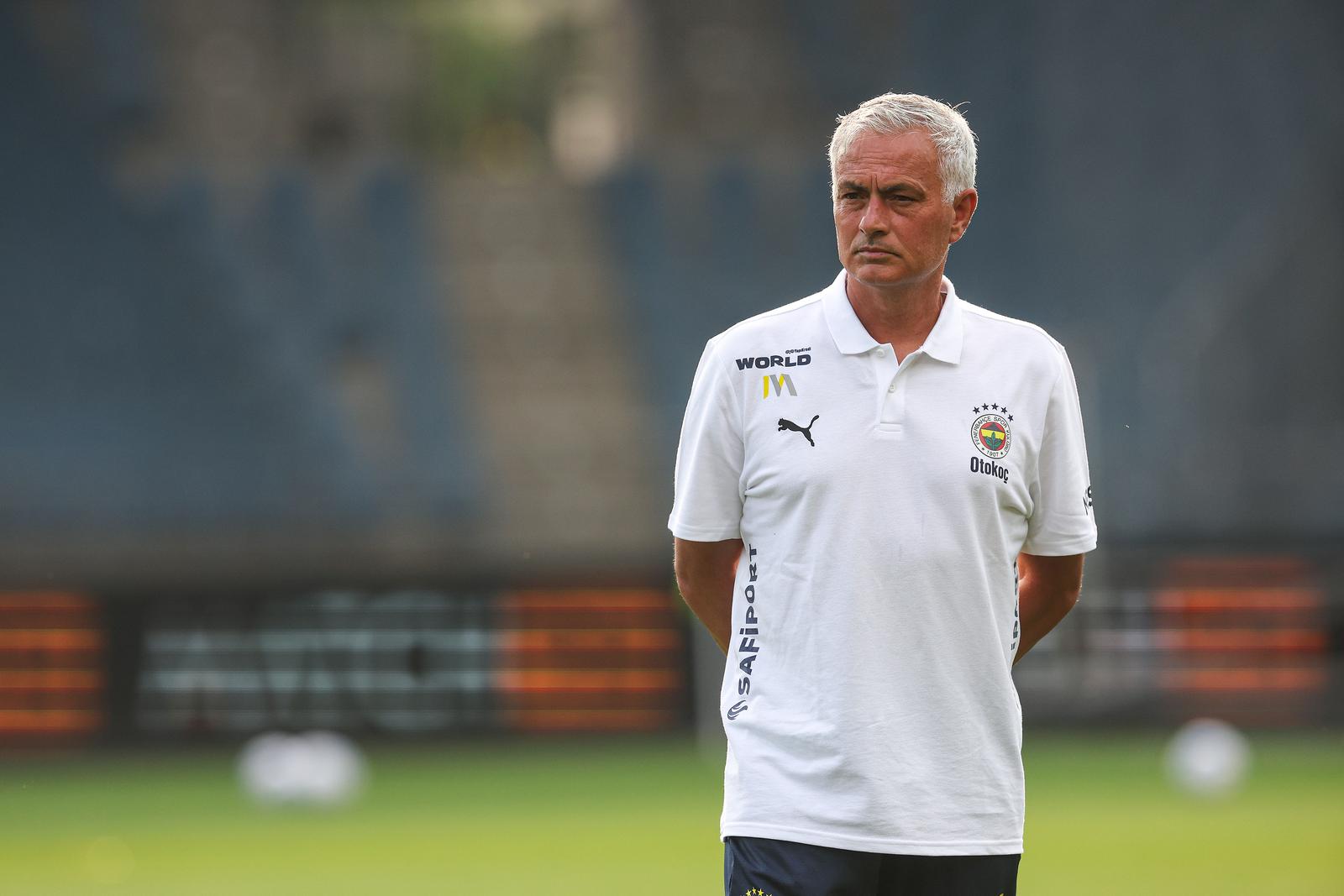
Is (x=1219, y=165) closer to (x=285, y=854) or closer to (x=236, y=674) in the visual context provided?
(x=236, y=674)

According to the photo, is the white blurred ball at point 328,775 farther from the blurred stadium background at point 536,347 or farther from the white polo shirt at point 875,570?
the white polo shirt at point 875,570

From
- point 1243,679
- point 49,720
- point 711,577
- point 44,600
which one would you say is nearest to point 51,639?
point 44,600

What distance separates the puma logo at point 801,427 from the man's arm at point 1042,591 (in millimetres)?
459

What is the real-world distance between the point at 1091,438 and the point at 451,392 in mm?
5381

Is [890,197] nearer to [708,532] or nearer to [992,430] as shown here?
[992,430]

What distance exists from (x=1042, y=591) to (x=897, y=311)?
53 centimetres

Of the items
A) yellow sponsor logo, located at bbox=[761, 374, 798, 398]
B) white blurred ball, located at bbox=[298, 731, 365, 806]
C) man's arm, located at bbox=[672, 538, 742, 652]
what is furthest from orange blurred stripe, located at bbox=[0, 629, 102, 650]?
yellow sponsor logo, located at bbox=[761, 374, 798, 398]

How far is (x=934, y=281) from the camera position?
292 centimetres

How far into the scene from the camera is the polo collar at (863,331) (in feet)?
9.44

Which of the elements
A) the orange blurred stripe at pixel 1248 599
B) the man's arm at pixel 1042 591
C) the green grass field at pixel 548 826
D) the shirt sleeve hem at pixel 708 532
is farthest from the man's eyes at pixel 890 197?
the orange blurred stripe at pixel 1248 599

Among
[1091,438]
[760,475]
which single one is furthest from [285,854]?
[1091,438]

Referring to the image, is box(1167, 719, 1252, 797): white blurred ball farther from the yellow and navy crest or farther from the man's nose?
the man's nose

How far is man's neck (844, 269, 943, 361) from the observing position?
2.89 m

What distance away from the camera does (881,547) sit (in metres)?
2.77
